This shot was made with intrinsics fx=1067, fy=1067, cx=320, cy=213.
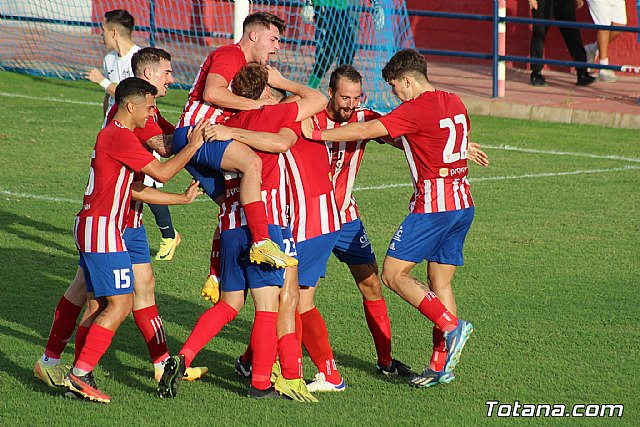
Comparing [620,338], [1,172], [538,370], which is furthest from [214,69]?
[1,172]

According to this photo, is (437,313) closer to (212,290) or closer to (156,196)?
(212,290)

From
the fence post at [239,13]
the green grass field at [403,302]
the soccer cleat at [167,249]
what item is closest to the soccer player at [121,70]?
the soccer cleat at [167,249]

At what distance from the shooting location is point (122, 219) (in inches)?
228

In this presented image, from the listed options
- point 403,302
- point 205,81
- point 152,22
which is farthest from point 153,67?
point 152,22

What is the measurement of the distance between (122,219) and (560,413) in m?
2.57

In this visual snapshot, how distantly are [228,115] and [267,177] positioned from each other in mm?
513

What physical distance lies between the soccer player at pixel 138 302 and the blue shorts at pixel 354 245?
101cm

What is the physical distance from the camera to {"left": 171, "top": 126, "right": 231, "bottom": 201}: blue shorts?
5.79 m

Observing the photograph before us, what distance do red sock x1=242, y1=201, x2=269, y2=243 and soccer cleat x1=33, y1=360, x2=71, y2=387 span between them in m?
1.32

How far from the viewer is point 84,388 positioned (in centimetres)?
559

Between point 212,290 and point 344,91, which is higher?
point 344,91

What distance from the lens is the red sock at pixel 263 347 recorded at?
5.73 meters

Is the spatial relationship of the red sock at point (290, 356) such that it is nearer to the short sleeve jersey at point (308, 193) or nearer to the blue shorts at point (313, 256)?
the blue shorts at point (313, 256)

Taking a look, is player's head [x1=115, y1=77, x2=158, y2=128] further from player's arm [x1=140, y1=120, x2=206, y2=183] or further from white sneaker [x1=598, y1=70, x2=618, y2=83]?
white sneaker [x1=598, y1=70, x2=618, y2=83]
